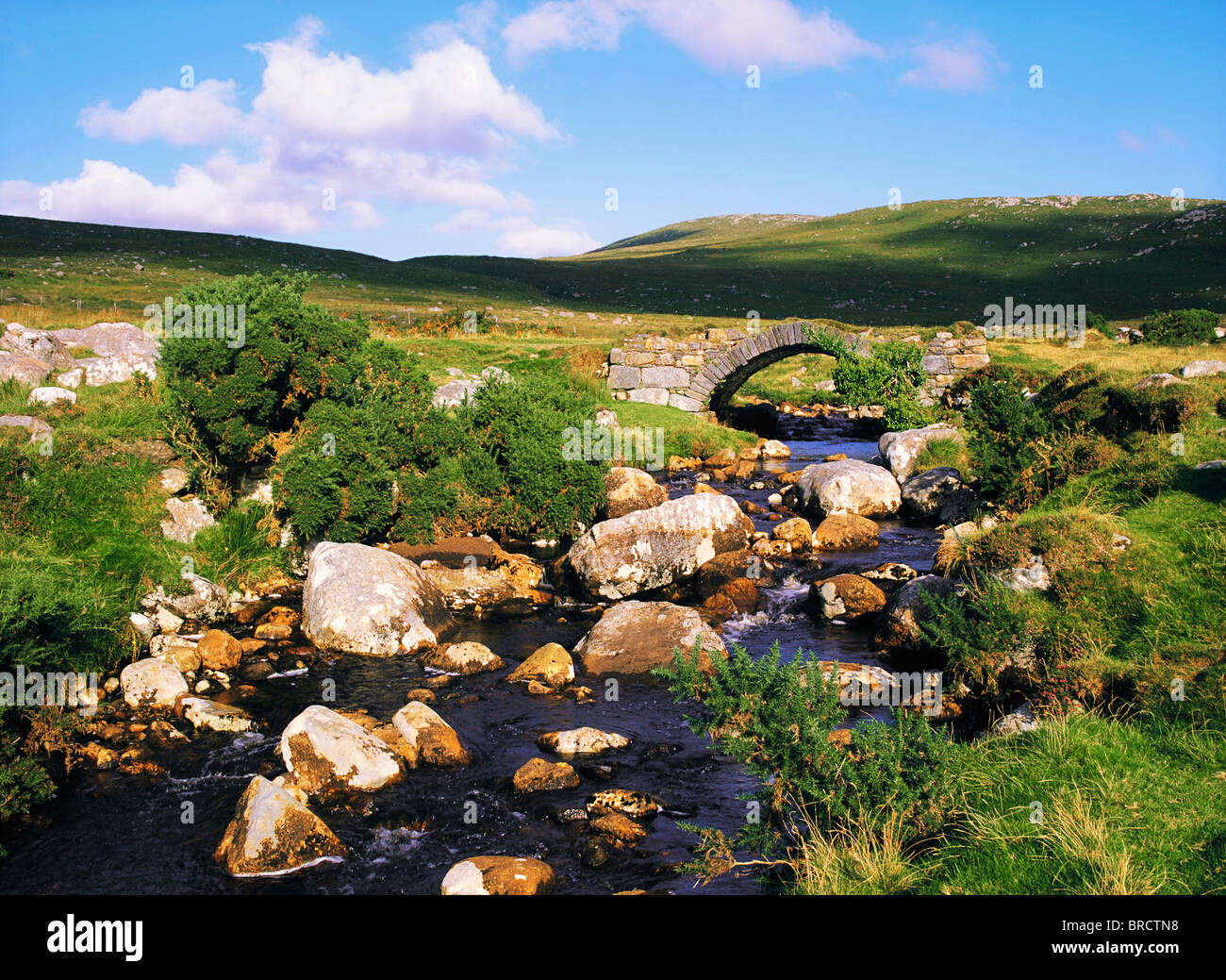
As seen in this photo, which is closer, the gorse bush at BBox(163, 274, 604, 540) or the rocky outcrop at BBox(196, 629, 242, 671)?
the rocky outcrop at BBox(196, 629, 242, 671)

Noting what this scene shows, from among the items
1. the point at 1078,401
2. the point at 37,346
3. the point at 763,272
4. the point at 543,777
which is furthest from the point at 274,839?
the point at 763,272

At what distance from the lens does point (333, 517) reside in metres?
16.1

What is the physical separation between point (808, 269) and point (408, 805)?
11379 centimetres

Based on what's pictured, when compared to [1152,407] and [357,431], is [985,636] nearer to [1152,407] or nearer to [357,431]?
[1152,407]

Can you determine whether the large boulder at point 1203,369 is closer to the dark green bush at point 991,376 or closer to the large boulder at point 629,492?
the dark green bush at point 991,376

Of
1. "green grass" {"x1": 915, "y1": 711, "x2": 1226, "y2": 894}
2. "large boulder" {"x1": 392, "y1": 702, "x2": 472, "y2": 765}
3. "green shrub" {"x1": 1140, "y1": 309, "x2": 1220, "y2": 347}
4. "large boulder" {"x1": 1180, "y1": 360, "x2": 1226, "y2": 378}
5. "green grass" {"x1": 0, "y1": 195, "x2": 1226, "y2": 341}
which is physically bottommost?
"large boulder" {"x1": 392, "y1": 702, "x2": 472, "y2": 765}

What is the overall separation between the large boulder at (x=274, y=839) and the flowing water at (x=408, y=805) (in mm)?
139

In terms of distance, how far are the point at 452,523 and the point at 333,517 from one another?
2778 mm

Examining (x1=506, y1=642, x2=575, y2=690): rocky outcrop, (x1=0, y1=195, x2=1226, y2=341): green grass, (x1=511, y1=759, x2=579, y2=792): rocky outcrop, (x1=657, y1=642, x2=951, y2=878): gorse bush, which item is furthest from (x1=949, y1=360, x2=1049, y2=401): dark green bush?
(x1=511, y1=759, x2=579, y2=792): rocky outcrop

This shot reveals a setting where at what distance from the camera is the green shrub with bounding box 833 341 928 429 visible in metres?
32.2

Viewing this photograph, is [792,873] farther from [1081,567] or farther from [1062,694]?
[1081,567]

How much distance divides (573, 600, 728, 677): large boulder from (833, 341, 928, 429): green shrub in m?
22.0

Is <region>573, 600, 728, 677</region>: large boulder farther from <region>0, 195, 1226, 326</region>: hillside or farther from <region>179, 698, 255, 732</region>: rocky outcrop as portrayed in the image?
<region>0, 195, 1226, 326</region>: hillside
